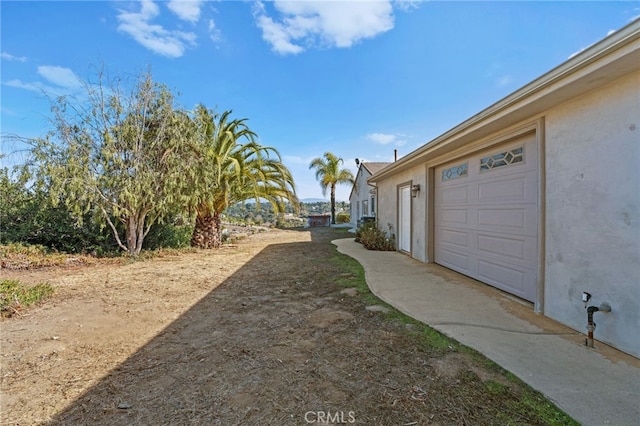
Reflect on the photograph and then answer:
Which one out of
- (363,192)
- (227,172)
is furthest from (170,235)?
(363,192)

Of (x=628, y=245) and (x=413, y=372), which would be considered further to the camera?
(x=628, y=245)

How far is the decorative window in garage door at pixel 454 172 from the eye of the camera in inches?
250

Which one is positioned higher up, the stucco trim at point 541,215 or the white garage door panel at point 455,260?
the stucco trim at point 541,215

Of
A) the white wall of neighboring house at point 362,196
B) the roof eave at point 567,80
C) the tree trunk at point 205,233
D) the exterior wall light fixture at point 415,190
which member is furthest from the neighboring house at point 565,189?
the white wall of neighboring house at point 362,196

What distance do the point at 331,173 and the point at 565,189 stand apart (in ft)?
79.6

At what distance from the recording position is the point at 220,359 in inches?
115

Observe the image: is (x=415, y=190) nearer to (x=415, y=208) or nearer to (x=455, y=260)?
(x=415, y=208)

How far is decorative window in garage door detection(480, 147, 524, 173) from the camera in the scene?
4.75 m

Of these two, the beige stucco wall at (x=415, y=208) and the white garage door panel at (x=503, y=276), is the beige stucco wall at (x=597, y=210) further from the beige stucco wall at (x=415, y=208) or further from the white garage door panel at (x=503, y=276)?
the beige stucco wall at (x=415, y=208)

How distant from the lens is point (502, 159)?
5.13 m

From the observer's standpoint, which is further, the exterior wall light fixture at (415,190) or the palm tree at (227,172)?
the palm tree at (227,172)

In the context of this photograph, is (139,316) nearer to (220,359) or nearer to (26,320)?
(26,320)

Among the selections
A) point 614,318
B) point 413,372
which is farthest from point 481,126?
point 413,372

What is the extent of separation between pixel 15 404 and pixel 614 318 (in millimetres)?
5664
